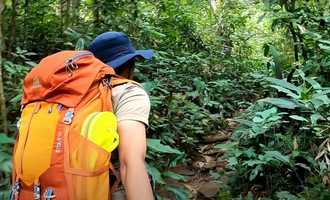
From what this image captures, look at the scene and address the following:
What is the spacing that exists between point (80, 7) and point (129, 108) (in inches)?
195

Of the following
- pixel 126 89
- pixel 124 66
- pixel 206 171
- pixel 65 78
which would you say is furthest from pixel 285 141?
pixel 65 78

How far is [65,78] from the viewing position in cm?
161

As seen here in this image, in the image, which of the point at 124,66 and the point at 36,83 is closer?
the point at 36,83

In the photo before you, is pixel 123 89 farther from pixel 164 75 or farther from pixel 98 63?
pixel 164 75

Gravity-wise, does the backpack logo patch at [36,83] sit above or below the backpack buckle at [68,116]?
above

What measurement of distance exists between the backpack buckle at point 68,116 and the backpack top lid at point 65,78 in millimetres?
21

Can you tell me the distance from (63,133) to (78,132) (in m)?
0.05

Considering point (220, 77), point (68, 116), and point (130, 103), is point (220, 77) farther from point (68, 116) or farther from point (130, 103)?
point (68, 116)

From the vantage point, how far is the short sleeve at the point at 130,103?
157 cm

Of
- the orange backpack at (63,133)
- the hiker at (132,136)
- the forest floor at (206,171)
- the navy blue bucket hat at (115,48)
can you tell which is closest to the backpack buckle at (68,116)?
the orange backpack at (63,133)

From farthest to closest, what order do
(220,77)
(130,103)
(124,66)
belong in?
(220,77), (124,66), (130,103)

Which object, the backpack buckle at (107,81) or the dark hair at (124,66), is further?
the dark hair at (124,66)

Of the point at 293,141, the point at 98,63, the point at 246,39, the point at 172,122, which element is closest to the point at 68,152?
the point at 98,63

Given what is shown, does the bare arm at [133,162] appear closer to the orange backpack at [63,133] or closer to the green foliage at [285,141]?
the orange backpack at [63,133]
